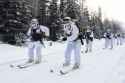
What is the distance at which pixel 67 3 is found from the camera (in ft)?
208

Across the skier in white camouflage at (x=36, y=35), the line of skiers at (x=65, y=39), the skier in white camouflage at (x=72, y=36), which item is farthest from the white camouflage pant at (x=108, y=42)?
the skier in white camouflage at (x=72, y=36)

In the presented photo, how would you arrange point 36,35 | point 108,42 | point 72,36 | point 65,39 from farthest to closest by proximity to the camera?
point 108,42, point 36,35, point 65,39, point 72,36

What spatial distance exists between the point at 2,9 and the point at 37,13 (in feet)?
84.1

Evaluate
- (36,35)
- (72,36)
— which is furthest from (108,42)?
(72,36)

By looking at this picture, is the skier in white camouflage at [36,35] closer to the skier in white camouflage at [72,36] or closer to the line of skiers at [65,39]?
the line of skiers at [65,39]

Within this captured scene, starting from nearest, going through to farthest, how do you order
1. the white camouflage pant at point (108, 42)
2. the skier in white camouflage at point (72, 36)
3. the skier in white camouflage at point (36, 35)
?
1. the skier in white camouflage at point (72, 36)
2. the skier in white camouflage at point (36, 35)
3. the white camouflage pant at point (108, 42)

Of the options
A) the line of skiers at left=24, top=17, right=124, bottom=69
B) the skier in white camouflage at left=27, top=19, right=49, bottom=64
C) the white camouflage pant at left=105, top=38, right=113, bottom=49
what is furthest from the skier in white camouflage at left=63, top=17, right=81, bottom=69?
the white camouflage pant at left=105, top=38, right=113, bottom=49

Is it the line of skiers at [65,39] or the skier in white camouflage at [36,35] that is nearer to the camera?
the line of skiers at [65,39]

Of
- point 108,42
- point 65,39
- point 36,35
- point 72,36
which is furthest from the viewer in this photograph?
point 108,42

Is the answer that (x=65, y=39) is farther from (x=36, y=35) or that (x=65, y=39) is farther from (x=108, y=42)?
(x=108, y=42)

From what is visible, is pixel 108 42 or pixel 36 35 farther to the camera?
pixel 108 42

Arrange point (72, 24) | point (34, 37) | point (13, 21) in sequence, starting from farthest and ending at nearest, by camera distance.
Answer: point (13, 21)
point (34, 37)
point (72, 24)

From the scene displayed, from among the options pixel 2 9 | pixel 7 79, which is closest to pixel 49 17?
pixel 2 9

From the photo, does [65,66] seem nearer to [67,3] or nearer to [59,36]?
[59,36]
